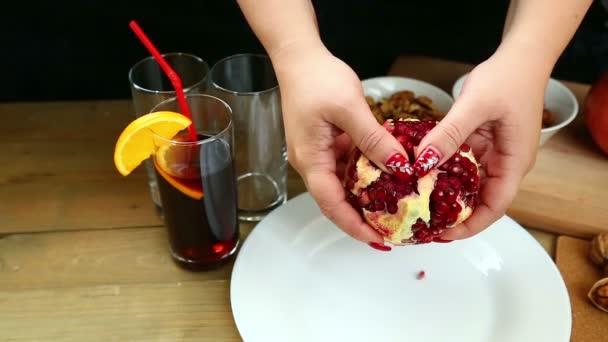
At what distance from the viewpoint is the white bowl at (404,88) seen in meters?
1.14

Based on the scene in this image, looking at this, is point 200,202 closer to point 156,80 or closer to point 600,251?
point 156,80

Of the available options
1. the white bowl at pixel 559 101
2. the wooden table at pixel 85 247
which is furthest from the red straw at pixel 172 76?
the white bowl at pixel 559 101

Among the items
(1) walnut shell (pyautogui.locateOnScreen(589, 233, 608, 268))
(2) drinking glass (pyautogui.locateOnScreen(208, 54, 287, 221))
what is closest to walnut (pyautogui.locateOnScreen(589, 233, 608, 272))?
(1) walnut shell (pyautogui.locateOnScreen(589, 233, 608, 268))

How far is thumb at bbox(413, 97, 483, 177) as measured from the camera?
70cm

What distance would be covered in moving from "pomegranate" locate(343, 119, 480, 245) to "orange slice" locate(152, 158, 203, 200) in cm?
20

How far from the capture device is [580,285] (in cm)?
89

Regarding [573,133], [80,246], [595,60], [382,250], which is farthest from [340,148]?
[595,60]

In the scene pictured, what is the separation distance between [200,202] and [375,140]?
27cm

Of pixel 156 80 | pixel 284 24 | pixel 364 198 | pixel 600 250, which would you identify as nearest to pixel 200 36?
→ pixel 156 80

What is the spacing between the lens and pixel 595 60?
55.1 inches

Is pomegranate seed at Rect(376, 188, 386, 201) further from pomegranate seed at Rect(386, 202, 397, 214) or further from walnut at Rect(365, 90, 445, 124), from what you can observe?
walnut at Rect(365, 90, 445, 124)

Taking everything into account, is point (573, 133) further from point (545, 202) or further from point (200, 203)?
point (200, 203)

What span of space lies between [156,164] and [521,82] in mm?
476

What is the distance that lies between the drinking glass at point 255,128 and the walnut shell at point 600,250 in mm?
479
